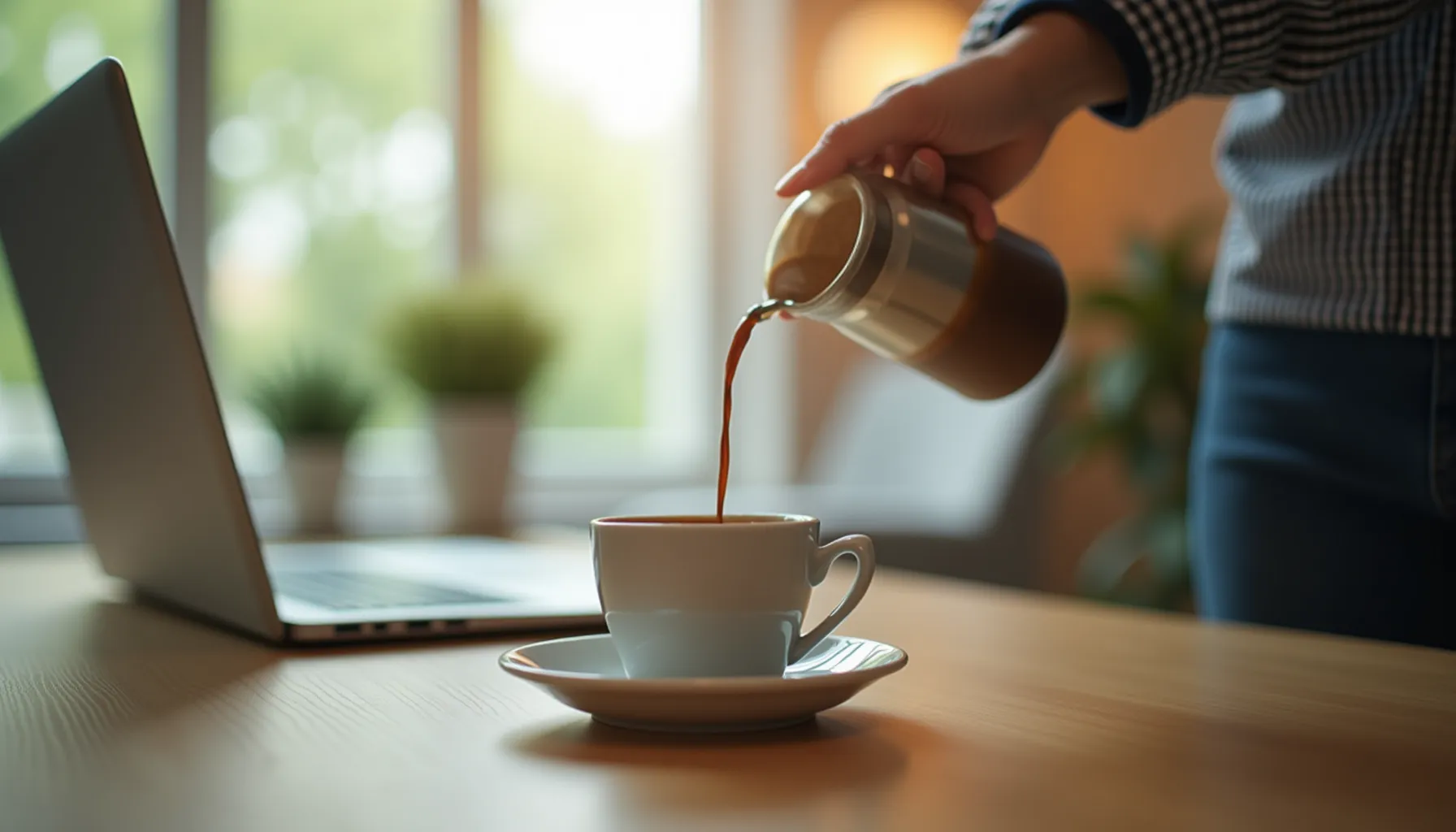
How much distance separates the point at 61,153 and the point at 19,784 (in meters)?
0.46

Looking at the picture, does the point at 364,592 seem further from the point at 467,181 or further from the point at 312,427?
the point at 467,181

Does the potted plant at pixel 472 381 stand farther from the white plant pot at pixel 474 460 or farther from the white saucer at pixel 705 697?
the white saucer at pixel 705 697

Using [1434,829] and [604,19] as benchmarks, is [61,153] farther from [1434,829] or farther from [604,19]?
[604,19]

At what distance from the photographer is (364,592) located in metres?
0.97

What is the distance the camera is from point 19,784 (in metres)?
0.42

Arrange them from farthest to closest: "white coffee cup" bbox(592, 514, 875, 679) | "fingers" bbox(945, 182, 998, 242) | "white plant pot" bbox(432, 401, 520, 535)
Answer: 1. "white plant pot" bbox(432, 401, 520, 535)
2. "fingers" bbox(945, 182, 998, 242)
3. "white coffee cup" bbox(592, 514, 875, 679)

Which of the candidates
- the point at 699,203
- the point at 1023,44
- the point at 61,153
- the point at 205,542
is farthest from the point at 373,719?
the point at 699,203

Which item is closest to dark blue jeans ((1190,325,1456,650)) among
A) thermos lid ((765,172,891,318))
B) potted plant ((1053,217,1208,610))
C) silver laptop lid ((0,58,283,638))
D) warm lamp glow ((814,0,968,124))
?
thermos lid ((765,172,891,318))

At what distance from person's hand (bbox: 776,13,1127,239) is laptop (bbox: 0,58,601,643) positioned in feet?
1.10

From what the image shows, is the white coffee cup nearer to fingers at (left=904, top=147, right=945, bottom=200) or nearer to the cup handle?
the cup handle

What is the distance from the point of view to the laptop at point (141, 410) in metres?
0.69

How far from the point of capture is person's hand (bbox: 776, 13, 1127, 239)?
0.77 meters

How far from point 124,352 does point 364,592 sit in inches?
10.7

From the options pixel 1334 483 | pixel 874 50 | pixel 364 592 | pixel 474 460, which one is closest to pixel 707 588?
pixel 364 592
